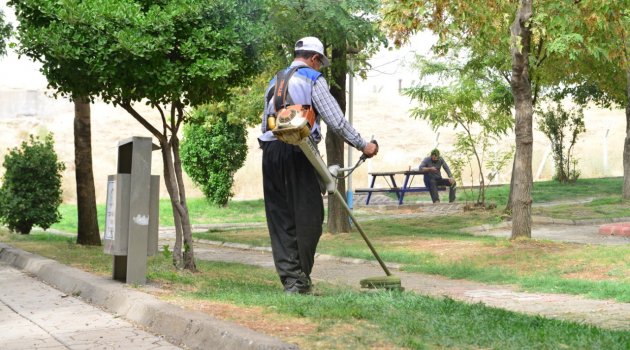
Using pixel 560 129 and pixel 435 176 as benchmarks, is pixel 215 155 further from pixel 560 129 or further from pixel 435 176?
pixel 560 129

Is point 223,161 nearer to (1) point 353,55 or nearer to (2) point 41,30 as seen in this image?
(1) point 353,55

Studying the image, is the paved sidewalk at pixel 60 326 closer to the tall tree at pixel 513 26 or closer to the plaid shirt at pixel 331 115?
the plaid shirt at pixel 331 115

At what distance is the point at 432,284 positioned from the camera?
38.2 ft

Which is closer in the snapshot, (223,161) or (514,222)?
(514,222)

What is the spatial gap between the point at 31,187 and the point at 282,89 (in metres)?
13.3

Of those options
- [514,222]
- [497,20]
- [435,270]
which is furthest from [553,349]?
[514,222]

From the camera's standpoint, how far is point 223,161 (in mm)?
33688

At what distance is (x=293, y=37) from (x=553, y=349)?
11597mm

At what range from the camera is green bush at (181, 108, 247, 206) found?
33281 millimetres

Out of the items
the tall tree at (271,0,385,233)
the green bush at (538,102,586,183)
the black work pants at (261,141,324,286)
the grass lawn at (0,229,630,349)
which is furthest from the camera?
the green bush at (538,102,586,183)

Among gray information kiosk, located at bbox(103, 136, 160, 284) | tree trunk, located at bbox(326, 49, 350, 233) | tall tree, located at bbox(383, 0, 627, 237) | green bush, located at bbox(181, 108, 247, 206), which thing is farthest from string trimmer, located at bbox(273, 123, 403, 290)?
green bush, located at bbox(181, 108, 247, 206)

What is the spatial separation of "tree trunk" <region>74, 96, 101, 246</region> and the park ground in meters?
0.81

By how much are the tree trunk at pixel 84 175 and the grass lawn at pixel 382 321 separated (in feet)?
25.7

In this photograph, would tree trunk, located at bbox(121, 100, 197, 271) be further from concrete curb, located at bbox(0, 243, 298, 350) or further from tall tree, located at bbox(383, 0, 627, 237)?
tall tree, located at bbox(383, 0, 627, 237)
